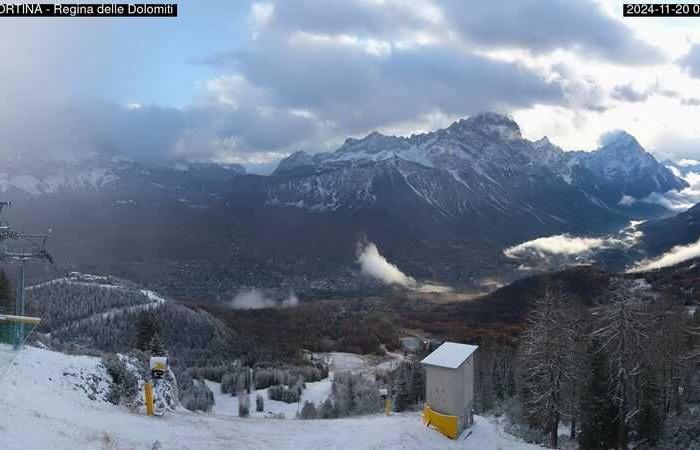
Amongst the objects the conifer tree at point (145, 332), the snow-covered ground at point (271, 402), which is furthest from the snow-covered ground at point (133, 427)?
the snow-covered ground at point (271, 402)

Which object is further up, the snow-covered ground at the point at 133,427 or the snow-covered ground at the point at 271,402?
the snow-covered ground at the point at 133,427

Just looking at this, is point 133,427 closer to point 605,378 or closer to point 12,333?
point 12,333

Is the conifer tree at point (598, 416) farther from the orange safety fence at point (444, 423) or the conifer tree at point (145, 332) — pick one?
the conifer tree at point (145, 332)

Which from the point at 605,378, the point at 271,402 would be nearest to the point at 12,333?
the point at 605,378

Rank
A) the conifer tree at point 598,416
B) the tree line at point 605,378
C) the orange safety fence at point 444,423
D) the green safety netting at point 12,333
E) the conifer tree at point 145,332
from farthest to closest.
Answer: the conifer tree at point 145,332 < the conifer tree at point 598,416 < the tree line at point 605,378 < the green safety netting at point 12,333 < the orange safety fence at point 444,423

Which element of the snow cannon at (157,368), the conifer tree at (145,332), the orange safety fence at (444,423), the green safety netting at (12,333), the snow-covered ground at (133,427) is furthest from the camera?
the conifer tree at (145,332)

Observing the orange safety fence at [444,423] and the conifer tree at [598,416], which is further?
the conifer tree at [598,416]
